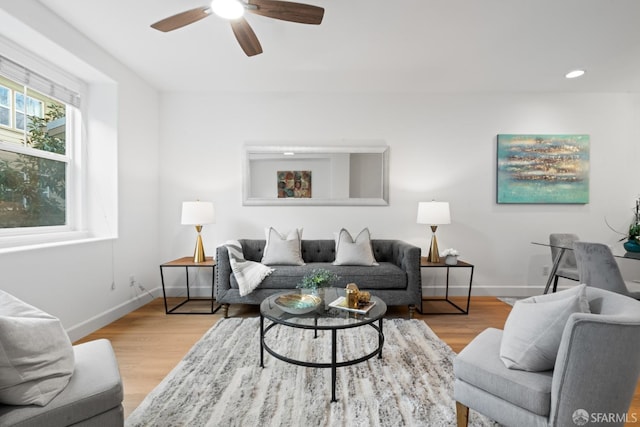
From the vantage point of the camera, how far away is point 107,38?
2.58 metres

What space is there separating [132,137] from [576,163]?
18.2 feet

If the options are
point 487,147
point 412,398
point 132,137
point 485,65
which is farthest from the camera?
point 487,147

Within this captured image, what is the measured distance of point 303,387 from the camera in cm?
183

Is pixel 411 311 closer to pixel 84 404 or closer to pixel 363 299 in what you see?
pixel 363 299

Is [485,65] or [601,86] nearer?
[485,65]

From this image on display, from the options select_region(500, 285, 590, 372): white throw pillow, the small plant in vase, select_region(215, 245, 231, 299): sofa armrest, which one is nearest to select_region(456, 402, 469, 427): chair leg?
select_region(500, 285, 590, 372): white throw pillow

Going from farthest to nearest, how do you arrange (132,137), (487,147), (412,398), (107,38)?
(487,147), (132,137), (107,38), (412,398)

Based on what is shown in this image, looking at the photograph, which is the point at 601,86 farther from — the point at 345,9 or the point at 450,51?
the point at 345,9

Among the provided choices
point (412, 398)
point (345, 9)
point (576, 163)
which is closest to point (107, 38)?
point (345, 9)

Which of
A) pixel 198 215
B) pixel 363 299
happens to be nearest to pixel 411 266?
pixel 363 299

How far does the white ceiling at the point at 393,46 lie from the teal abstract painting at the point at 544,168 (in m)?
0.67

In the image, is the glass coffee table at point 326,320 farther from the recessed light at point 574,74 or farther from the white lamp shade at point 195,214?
the recessed light at point 574,74

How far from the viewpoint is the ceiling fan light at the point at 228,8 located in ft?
5.79

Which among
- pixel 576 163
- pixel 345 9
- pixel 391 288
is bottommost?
pixel 391 288
